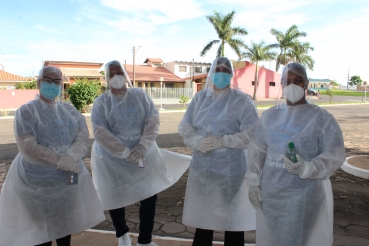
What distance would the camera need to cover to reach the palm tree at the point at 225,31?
1091 inches

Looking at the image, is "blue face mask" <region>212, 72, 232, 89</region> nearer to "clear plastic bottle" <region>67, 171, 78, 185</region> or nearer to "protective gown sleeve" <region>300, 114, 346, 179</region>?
"protective gown sleeve" <region>300, 114, 346, 179</region>

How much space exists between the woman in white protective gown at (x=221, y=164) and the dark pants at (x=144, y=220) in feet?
1.45

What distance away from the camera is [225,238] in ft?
8.29

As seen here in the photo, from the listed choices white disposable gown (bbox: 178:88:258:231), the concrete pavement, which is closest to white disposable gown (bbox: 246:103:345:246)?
white disposable gown (bbox: 178:88:258:231)

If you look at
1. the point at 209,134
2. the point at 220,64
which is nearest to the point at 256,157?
the point at 209,134

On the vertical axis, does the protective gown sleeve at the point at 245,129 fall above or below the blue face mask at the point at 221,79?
below

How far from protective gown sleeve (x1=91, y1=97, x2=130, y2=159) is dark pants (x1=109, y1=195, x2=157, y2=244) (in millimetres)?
536

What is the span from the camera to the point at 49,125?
2336 mm

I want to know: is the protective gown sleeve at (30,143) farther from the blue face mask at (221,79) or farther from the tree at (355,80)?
the tree at (355,80)

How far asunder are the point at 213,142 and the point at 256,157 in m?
0.35

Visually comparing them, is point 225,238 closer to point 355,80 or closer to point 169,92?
point 169,92

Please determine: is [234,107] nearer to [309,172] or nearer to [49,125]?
[309,172]

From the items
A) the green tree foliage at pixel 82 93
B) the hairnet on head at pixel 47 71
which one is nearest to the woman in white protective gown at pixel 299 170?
the hairnet on head at pixel 47 71

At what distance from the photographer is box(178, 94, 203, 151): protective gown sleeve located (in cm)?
247
